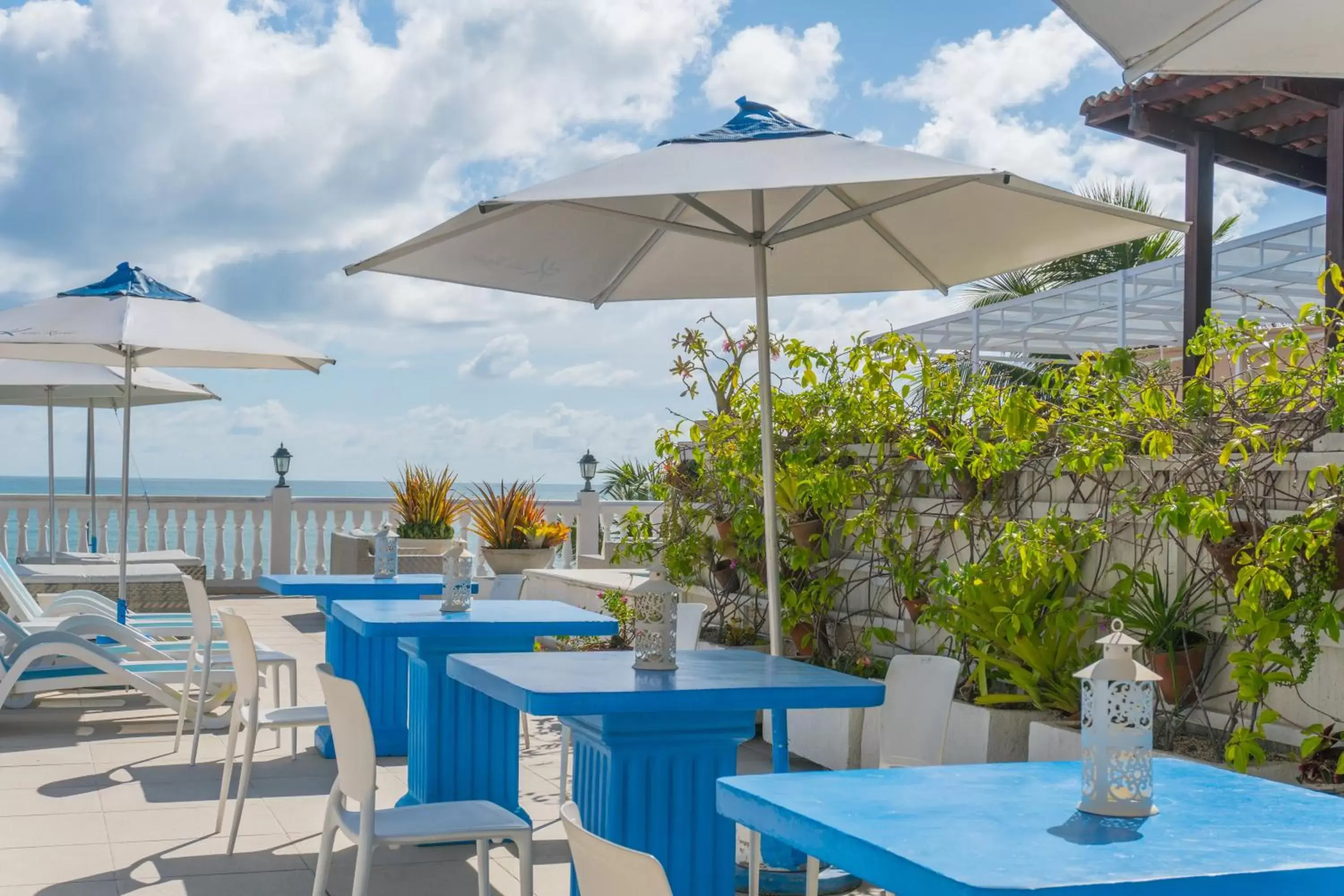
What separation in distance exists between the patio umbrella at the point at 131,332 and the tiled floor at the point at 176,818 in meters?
1.33

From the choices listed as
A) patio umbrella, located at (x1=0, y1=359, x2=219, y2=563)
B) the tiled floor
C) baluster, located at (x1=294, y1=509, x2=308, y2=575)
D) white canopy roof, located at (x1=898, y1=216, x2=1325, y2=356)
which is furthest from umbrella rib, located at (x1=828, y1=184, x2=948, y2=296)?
baluster, located at (x1=294, y1=509, x2=308, y2=575)

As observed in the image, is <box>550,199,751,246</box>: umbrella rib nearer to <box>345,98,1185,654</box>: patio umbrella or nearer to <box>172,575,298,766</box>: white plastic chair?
<box>345,98,1185,654</box>: patio umbrella

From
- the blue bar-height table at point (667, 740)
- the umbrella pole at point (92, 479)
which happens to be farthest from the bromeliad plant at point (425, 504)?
the blue bar-height table at point (667, 740)

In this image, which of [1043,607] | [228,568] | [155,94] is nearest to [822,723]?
[1043,607]

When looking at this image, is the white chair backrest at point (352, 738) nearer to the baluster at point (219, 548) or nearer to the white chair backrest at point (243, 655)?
the white chair backrest at point (243, 655)

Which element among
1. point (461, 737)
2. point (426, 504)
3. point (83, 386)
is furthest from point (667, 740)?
point (83, 386)

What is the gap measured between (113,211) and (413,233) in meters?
11.2

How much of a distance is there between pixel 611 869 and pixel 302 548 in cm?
1165

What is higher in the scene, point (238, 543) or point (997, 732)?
point (238, 543)

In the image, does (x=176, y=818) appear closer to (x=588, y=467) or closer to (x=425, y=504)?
(x=425, y=504)

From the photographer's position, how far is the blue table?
182cm

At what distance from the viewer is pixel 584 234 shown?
5.19m

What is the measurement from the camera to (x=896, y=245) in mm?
5309

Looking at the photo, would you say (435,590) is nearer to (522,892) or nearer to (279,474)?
(522,892)
